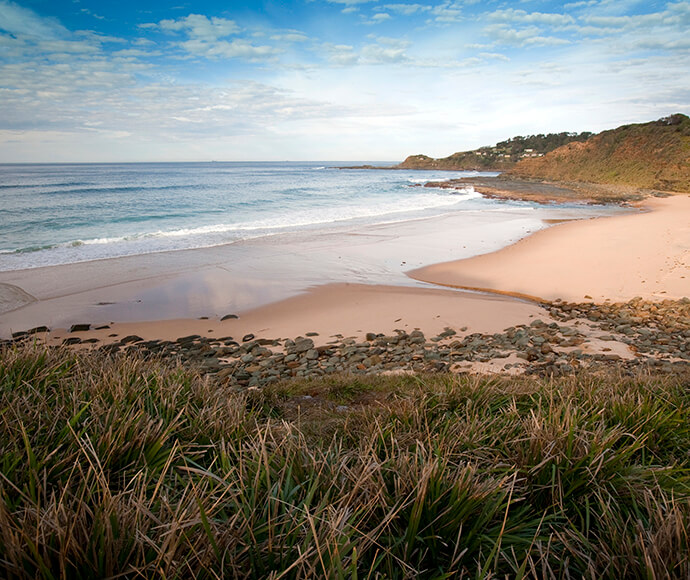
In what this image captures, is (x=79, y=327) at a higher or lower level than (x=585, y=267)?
lower

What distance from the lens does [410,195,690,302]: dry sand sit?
1161 centimetres

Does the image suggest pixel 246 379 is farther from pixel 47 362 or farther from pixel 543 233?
pixel 543 233

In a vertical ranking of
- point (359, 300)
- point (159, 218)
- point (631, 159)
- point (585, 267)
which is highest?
point (631, 159)

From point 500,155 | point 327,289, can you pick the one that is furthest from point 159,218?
point 500,155

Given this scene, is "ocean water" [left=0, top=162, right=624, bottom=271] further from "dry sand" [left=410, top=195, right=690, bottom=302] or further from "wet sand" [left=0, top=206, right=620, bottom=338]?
"dry sand" [left=410, top=195, right=690, bottom=302]

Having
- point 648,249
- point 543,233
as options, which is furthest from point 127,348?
point 543,233

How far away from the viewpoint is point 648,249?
16125mm

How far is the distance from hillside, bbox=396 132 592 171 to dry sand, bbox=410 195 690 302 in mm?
109400

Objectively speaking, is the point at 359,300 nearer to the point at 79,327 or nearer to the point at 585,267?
the point at 79,327

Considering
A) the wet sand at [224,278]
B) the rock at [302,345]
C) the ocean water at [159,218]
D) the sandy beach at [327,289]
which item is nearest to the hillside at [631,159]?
the ocean water at [159,218]

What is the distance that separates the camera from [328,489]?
73.3 inches

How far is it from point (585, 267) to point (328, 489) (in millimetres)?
14893

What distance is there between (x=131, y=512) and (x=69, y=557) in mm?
242

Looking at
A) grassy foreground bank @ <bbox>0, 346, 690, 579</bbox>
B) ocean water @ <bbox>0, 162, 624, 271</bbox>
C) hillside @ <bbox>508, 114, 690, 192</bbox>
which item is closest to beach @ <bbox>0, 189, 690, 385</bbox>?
ocean water @ <bbox>0, 162, 624, 271</bbox>
